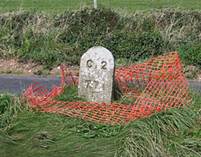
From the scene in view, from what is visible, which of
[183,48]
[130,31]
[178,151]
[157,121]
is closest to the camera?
[178,151]

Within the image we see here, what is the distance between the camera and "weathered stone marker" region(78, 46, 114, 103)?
8016 millimetres

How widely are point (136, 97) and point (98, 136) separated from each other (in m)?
1.61

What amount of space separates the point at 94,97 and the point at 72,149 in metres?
1.60

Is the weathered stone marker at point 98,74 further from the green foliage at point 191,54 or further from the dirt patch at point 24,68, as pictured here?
the green foliage at point 191,54

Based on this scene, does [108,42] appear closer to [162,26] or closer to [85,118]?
[162,26]

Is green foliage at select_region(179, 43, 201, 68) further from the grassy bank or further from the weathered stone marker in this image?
the weathered stone marker

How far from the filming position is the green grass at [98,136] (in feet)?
21.4

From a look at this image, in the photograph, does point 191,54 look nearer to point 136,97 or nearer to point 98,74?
point 136,97

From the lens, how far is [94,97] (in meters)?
8.18

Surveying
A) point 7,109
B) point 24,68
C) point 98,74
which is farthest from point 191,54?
point 7,109

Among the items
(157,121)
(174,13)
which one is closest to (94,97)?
(157,121)

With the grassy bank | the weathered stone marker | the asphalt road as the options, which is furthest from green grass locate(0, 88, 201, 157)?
the grassy bank

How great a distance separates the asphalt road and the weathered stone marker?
255 cm

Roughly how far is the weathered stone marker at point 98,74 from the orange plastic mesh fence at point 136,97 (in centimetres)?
14
